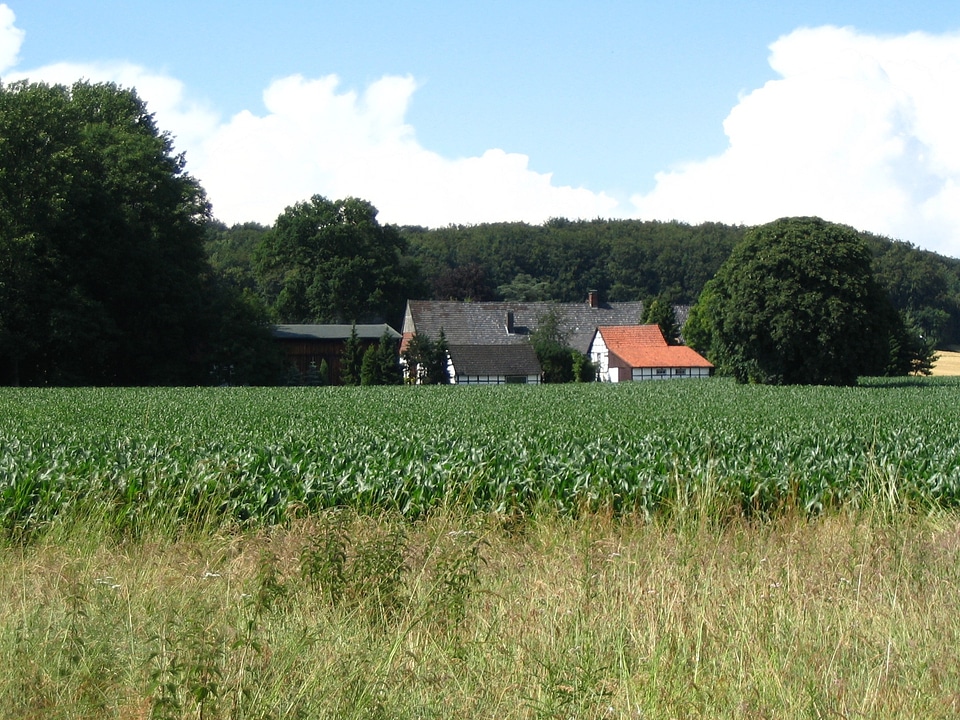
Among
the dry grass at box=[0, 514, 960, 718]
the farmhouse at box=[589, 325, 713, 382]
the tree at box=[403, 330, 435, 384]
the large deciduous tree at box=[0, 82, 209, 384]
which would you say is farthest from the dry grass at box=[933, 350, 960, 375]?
the dry grass at box=[0, 514, 960, 718]

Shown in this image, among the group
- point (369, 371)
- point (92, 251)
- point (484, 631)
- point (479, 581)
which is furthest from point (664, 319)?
point (484, 631)

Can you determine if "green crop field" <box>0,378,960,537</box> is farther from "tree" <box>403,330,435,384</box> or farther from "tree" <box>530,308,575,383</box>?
"tree" <box>530,308,575,383</box>

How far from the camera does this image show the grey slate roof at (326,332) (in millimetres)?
72250

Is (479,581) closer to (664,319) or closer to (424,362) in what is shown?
(424,362)

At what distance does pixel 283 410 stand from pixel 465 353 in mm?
43704

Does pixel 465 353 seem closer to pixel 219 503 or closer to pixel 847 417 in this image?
pixel 847 417

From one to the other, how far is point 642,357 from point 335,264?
101 feet

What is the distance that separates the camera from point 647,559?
6469 mm

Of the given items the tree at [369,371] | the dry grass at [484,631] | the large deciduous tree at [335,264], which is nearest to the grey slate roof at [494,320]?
the large deciduous tree at [335,264]

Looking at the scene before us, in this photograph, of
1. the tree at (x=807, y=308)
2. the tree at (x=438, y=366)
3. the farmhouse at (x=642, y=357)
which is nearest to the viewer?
the tree at (x=807, y=308)

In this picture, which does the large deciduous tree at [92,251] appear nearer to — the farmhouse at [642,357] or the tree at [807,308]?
the tree at [807,308]

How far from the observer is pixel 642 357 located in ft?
255

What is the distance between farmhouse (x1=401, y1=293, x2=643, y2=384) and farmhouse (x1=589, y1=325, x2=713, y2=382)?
368cm

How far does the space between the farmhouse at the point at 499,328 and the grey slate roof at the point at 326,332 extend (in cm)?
271
